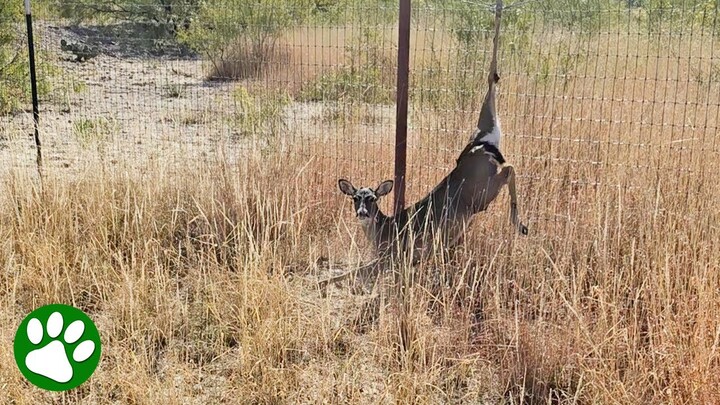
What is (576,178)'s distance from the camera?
19.1 feet

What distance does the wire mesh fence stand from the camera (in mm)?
5762

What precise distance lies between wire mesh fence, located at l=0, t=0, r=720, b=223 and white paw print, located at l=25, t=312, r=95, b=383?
7.56 ft

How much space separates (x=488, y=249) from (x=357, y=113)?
7.41 ft

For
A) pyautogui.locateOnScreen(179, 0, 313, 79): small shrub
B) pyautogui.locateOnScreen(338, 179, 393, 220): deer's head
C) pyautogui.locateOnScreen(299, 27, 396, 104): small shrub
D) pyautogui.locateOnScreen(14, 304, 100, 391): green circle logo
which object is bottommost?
pyautogui.locateOnScreen(14, 304, 100, 391): green circle logo

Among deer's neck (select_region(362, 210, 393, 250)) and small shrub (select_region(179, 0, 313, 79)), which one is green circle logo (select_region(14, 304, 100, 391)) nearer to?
deer's neck (select_region(362, 210, 393, 250))

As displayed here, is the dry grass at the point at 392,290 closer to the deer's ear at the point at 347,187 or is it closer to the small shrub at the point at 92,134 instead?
the deer's ear at the point at 347,187

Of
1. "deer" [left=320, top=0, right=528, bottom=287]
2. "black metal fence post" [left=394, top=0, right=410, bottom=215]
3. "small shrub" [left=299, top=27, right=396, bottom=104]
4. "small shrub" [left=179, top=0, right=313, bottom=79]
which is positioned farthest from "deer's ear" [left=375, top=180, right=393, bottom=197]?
"small shrub" [left=179, top=0, right=313, bottom=79]

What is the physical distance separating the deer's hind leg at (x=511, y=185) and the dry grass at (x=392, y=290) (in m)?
0.13

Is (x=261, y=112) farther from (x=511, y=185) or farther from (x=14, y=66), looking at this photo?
(x=14, y=66)

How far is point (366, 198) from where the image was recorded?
16.7ft

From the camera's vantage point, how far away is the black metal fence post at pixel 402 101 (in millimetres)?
5273

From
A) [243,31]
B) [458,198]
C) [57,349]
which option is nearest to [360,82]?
[243,31]

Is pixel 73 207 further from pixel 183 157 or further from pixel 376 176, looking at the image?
pixel 376 176

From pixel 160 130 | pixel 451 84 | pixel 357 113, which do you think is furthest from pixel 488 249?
pixel 160 130
